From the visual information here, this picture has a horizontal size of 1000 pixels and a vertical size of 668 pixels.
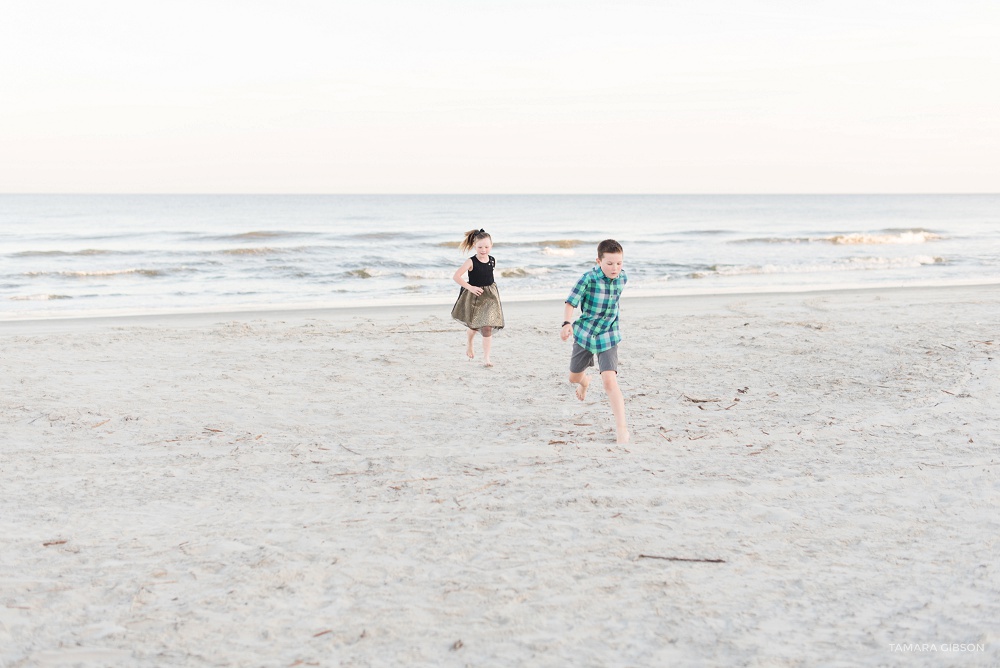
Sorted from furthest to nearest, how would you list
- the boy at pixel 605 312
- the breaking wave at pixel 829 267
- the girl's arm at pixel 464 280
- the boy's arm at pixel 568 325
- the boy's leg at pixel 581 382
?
the breaking wave at pixel 829 267, the girl's arm at pixel 464 280, the boy's leg at pixel 581 382, the boy at pixel 605 312, the boy's arm at pixel 568 325

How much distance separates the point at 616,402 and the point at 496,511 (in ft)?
5.06

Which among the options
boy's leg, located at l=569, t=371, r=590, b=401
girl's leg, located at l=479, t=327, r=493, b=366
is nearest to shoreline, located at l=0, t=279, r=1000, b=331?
girl's leg, located at l=479, t=327, r=493, b=366

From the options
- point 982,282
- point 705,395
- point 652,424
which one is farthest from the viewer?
point 982,282

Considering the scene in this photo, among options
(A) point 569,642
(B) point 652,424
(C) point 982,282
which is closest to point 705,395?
(B) point 652,424

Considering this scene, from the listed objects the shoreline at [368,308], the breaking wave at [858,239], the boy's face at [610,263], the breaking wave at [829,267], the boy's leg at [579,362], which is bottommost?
the shoreline at [368,308]

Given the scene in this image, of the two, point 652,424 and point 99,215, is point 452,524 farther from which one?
point 99,215

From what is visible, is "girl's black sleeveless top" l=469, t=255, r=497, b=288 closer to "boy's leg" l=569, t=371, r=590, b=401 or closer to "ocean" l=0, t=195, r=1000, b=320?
"boy's leg" l=569, t=371, r=590, b=401

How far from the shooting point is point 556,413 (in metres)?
6.36

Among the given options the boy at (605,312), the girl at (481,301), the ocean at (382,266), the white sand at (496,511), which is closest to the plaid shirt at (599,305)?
the boy at (605,312)

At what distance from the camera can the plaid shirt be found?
18.0 feet

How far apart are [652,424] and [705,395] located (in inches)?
43.6

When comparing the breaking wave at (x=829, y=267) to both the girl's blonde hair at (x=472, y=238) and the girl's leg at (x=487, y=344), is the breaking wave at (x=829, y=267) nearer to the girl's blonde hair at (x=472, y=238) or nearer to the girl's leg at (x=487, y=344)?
the girl's leg at (x=487, y=344)

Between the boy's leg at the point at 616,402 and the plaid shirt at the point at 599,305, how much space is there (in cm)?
21

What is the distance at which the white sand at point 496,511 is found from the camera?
2992 millimetres
